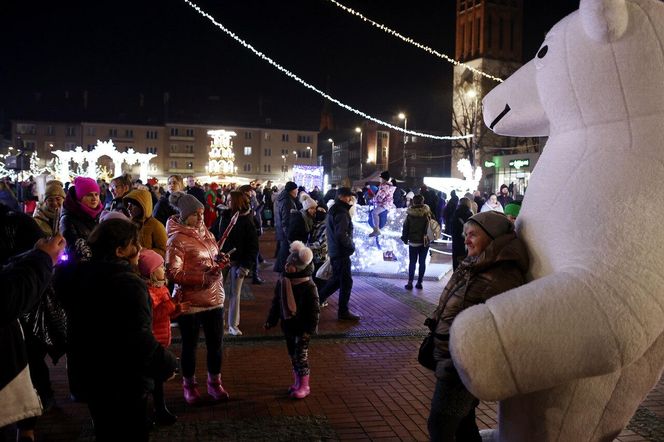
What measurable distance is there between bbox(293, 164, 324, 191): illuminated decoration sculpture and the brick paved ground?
1495cm

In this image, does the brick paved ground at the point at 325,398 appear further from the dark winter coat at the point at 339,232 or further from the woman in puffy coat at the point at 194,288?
the dark winter coat at the point at 339,232

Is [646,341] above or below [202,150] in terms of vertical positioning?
below

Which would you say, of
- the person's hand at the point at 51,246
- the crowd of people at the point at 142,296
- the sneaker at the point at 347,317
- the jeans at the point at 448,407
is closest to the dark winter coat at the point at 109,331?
the crowd of people at the point at 142,296

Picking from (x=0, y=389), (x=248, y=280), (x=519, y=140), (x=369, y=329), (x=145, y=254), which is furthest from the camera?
(x=519, y=140)

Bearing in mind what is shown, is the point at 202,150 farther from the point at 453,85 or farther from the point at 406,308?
the point at 406,308

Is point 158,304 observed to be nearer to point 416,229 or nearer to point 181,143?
point 416,229

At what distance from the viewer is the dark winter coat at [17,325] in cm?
272

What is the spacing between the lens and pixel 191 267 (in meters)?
5.37

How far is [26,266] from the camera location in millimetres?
2836

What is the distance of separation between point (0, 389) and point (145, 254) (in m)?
1.84

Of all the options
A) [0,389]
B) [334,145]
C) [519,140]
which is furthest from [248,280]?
[334,145]

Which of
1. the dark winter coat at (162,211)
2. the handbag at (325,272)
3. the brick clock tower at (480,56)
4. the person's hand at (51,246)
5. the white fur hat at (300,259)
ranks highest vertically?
the brick clock tower at (480,56)

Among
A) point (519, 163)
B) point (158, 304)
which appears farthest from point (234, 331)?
point (519, 163)

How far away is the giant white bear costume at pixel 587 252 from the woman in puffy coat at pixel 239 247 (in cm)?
515
